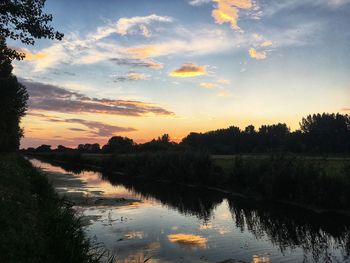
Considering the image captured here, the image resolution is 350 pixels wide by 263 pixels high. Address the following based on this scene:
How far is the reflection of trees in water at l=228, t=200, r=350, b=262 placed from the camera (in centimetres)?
1767

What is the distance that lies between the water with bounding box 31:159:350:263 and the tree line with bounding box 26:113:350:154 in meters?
60.4

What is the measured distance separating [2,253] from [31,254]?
2.58 feet

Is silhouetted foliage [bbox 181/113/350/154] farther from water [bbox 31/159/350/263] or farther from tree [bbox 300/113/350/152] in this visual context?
water [bbox 31/159/350/263]

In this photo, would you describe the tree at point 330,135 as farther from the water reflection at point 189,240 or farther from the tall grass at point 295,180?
the water reflection at point 189,240

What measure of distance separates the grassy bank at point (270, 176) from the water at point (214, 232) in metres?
2.35

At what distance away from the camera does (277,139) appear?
134750 millimetres

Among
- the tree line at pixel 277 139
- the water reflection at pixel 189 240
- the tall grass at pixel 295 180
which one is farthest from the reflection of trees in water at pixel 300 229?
the tree line at pixel 277 139

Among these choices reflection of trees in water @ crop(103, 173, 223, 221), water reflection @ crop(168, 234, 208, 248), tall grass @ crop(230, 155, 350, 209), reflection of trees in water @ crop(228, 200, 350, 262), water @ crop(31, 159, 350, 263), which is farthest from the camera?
reflection of trees in water @ crop(103, 173, 223, 221)

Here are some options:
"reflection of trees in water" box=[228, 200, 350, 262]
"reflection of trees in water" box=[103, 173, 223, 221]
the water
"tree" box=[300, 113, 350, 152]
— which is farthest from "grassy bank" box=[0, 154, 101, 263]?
"tree" box=[300, 113, 350, 152]

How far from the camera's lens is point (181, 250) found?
17078mm

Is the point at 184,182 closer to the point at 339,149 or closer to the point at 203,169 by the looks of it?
the point at 203,169

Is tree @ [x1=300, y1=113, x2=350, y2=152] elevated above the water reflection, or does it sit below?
above

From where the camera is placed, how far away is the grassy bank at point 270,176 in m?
28.7

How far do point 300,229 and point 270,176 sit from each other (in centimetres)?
1105
